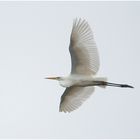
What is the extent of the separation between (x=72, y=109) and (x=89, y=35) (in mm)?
1458

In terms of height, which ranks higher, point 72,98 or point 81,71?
point 81,71

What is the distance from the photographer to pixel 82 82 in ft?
42.0

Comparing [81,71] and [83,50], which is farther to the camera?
[81,71]

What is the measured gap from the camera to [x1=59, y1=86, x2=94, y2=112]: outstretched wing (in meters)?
13.2

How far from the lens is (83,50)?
12.7 meters

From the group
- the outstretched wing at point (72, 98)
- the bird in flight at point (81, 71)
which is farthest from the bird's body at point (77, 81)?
the outstretched wing at point (72, 98)

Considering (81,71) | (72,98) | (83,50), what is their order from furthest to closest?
1. (72,98)
2. (81,71)
3. (83,50)

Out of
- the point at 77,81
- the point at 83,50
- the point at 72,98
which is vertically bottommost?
the point at 72,98

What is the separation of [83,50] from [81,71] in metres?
0.40

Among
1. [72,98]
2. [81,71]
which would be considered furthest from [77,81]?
[72,98]

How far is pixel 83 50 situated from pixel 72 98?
0.99 m

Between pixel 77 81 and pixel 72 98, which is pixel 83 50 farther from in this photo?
pixel 72 98

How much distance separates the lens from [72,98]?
522 inches

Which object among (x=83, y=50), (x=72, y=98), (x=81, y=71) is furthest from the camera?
(x=72, y=98)
